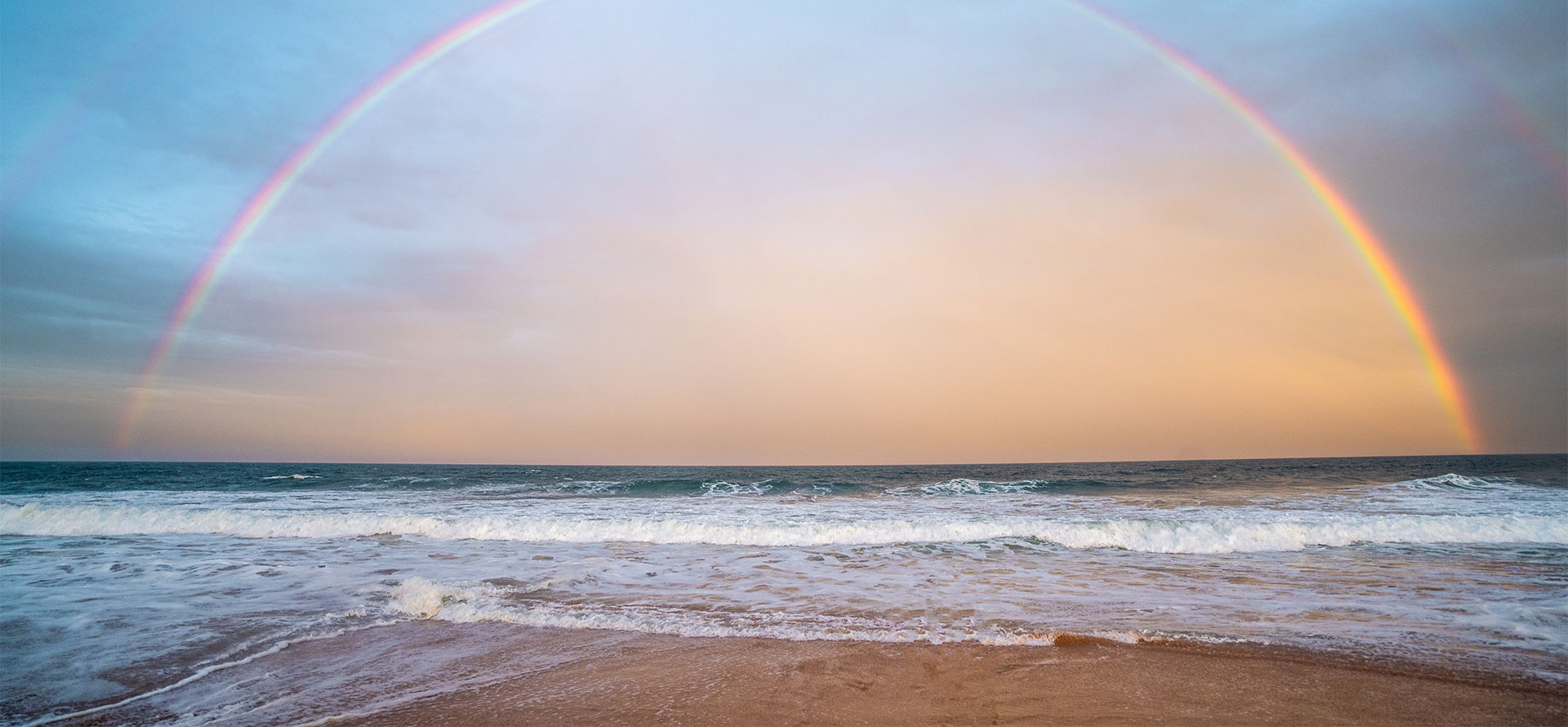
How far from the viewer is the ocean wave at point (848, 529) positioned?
47.3 ft

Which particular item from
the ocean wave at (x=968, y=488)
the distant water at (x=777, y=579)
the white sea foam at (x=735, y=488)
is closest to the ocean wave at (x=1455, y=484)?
the distant water at (x=777, y=579)

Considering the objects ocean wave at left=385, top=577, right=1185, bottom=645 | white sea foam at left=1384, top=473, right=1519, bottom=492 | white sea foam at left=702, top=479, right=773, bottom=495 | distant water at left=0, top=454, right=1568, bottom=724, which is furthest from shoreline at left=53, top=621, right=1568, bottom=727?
white sea foam at left=1384, top=473, right=1519, bottom=492

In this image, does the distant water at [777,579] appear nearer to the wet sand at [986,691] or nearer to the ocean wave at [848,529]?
the ocean wave at [848,529]

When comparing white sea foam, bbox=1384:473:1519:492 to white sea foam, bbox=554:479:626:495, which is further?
white sea foam, bbox=554:479:626:495

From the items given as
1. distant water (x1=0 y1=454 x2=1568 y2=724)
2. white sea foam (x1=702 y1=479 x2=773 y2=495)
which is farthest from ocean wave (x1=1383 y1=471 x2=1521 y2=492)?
white sea foam (x1=702 y1=479 x2=773 y2=495)

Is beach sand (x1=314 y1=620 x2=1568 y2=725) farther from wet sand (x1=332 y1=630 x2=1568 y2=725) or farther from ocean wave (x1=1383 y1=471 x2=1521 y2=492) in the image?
ocean wave (x1=1383 y1=471 x2=1521 y2=492)

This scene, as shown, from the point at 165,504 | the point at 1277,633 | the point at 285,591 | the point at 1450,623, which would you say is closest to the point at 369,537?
the point at 285,591

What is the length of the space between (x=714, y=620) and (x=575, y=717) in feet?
9.67

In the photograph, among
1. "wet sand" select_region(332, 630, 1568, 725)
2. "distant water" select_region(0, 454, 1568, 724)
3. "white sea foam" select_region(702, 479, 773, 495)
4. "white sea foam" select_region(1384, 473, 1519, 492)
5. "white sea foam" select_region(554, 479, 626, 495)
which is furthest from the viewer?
"white sea foam" select_region(554, 479, 626, 495)

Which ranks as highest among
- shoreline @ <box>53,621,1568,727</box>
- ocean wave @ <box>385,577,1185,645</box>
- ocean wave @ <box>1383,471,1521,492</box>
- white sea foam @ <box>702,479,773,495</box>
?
shoreline @ <box>53,621,1568,727</box>

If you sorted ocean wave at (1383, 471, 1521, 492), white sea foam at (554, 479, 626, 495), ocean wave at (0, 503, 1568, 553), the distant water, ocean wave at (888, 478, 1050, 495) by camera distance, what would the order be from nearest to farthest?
the distant water → ocean wave at (0, 503, 1568, 553) → ocean wave at (1383, 471, 1521, 492) → ocean wave at (888, 478, 1050, 495) → white sea foam at (554, 479, 626, 495)

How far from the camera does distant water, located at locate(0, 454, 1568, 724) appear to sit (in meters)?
6.59

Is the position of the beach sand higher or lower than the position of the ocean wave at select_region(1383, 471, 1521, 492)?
higher

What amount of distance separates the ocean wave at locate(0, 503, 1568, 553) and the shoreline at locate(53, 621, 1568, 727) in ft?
28.2
